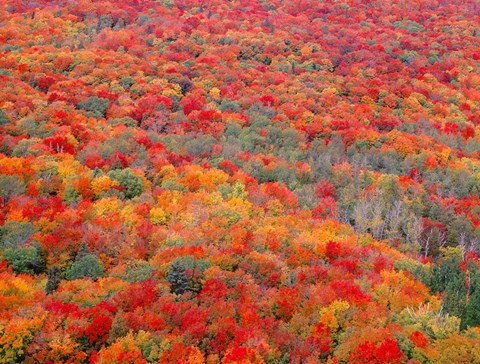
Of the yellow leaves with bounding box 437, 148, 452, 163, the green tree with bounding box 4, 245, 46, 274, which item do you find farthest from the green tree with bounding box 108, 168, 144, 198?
the yellow leaves with bounding box 437, 148, 452, 163

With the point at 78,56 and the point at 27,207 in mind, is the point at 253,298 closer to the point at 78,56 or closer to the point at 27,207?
Answer: the point at 27,207

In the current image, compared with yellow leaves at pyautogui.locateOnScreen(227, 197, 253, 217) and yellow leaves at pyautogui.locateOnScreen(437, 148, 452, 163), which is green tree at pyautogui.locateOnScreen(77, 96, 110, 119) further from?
yellow leaves at pyautogui.locateOnScreen(437, 148, 452, 163)

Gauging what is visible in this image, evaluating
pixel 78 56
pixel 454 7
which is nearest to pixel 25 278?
pixel 78 56

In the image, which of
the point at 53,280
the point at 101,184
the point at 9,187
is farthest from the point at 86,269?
the point at 9,187

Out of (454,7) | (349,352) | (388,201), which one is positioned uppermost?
(454,7)

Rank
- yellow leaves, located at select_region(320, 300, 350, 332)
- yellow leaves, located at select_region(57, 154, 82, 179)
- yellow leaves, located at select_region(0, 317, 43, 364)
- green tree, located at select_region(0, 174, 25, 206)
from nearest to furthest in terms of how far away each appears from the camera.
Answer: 1. yellow leaves, located at select_region(0, 317, 43, 364)
2. yellow leaves, located at select_region(320, 300, 350, 332)
3. green tree, located at select_region(0, 174, 25, 206)
4. yellow leaves, located at select_region(57, 154, 82, 179)

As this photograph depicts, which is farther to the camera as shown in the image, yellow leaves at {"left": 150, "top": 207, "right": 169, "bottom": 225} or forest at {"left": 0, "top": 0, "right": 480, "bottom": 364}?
yellow leaves at {"left": 150, "top": 207, "right": 169, "bottom": 225}

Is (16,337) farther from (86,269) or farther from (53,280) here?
(86,269)

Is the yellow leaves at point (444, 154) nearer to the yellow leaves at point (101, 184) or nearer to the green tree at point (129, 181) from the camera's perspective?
the green tree at point (129, 181)
